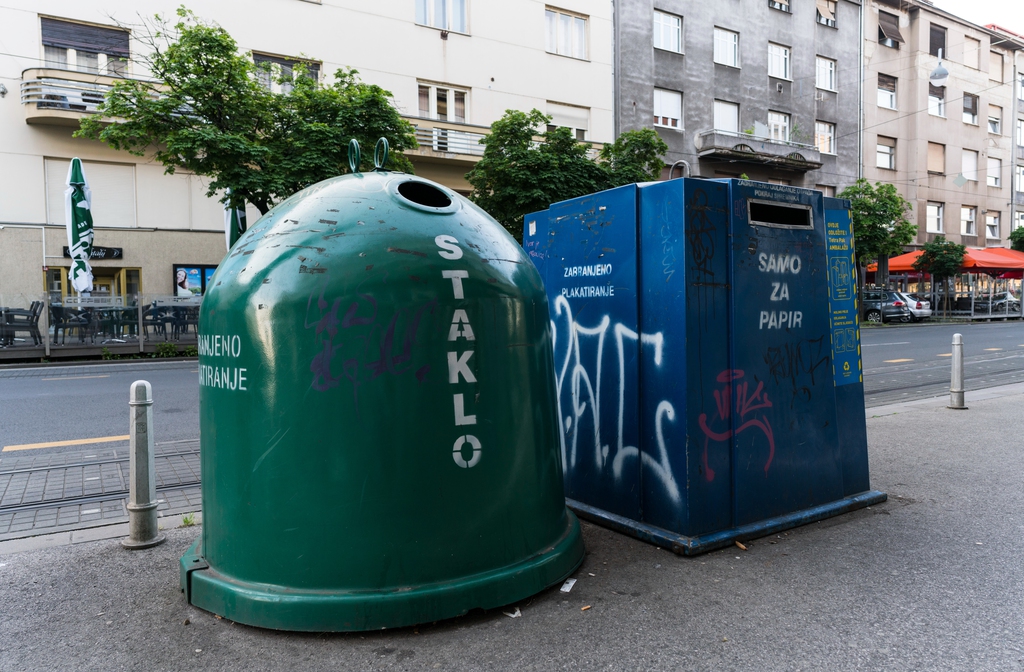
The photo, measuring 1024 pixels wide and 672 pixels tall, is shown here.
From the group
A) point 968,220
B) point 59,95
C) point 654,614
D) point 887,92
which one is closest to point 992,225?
point 968,220

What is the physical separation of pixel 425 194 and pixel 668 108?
28.5 meters

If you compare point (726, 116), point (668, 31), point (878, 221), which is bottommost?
point (878, 221)

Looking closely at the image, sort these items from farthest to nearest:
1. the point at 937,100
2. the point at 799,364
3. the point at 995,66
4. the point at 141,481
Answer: the point at 995,66
the point at 937,100
the point at 799,364
the point at 141,481

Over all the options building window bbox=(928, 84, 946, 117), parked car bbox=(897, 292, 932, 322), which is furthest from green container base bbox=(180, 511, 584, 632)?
building window bbox=(928, 84, 946, 117)

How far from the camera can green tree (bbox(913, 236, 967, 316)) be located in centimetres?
3153

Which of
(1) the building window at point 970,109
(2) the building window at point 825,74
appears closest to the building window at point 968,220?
(1) the building window at point 970,109

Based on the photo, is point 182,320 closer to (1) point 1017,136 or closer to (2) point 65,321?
(2) point 65,321

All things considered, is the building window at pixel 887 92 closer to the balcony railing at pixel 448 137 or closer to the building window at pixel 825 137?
the building window at pixel 825 137

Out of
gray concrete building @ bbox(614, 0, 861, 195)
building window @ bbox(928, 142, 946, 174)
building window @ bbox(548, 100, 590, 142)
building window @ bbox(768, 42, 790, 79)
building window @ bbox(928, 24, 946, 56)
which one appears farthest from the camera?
building window @ bbox(928, 142, 946, 174)

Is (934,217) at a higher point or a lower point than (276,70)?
lower

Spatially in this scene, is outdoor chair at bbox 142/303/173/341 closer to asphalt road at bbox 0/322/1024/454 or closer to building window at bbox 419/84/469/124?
asphalt road at bbox 0/322/1024/454

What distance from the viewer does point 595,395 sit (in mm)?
4094

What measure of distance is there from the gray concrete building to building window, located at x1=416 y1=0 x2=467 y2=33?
253 inches

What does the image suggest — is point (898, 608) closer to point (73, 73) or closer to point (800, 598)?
point (800, 598)
